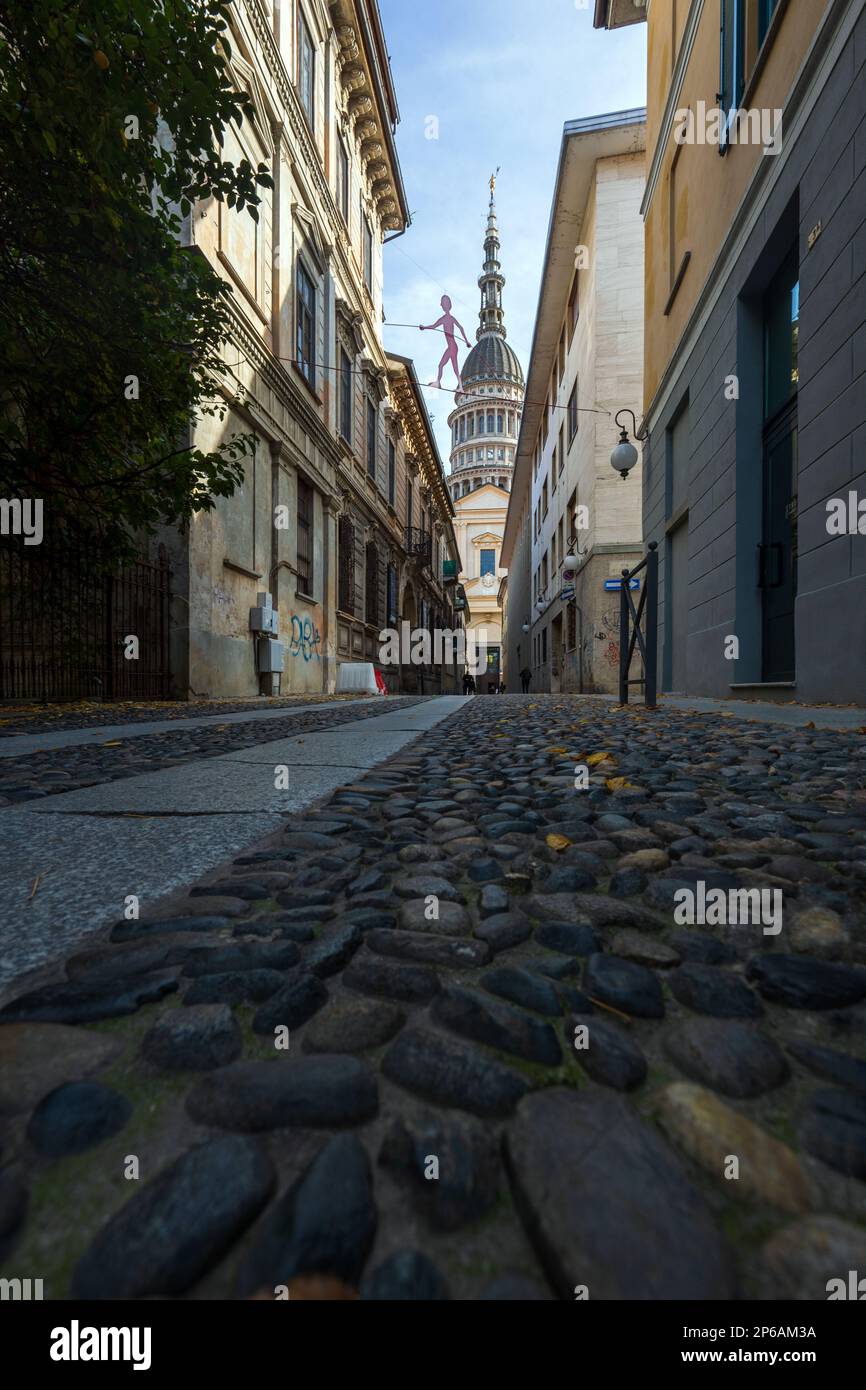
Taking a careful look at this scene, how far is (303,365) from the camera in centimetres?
1338

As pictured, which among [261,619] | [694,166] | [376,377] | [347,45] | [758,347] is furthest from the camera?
[376,377]

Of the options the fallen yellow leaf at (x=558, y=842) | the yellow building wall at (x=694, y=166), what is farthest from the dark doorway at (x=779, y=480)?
the fallen yellow leaf at (x=558, y=842)

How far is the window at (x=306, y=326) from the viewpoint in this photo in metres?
13.3

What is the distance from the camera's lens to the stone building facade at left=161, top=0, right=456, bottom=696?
985 centimetres

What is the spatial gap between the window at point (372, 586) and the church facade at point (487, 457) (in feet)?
128

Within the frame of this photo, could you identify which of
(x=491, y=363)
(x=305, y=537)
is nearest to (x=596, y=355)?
(x=305, y=537)

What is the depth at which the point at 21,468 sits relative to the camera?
4.97 m

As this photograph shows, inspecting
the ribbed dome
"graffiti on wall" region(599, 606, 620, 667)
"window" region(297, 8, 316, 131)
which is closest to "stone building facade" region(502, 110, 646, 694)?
"graffiti on wall" region(599, 606, 620, 667)

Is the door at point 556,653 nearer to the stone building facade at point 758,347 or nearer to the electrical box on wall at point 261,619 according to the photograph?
the stone building facade at point 758,347

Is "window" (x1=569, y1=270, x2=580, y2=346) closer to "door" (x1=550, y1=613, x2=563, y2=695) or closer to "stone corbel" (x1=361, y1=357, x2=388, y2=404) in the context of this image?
"stone corbel" (x1=361, y1=357, x2=388, y2=404)

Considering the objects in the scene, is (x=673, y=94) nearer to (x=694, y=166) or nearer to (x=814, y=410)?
(x=694, y=166)

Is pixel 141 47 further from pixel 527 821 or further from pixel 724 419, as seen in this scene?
pixel 724 419

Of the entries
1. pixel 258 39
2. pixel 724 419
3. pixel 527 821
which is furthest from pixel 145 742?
pixel 258 39

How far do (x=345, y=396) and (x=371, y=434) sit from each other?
2942 millimetres
